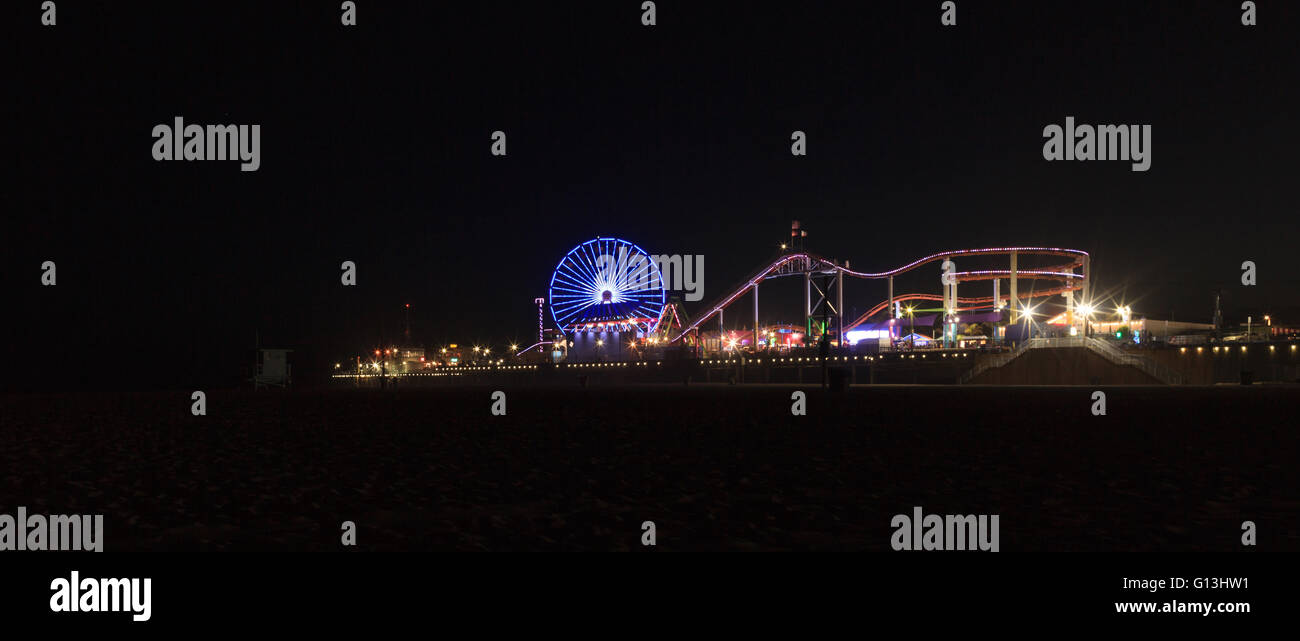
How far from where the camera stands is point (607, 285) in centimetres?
12025

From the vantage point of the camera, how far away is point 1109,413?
90.2 feet

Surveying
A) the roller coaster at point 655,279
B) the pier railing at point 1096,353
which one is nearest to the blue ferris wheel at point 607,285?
the roller coaster at point 655,279

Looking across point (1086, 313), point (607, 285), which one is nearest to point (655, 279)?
point (607, 285)

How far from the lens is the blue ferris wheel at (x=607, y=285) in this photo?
119m

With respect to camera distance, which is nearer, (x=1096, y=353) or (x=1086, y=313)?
(x=1096, y=353)

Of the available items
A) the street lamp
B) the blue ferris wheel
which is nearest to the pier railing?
the street lamp

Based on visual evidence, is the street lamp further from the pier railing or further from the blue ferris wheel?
the blue ferris wheel

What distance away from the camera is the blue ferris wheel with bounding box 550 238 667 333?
11888cm

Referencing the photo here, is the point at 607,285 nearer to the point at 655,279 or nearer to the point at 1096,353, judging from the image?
the point at 655,279

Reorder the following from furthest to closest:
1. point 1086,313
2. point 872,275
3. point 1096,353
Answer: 1. point 872,275
2. point 1086,313
3. point 1096,353
